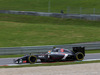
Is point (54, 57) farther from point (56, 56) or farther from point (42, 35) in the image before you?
point (42, 35)

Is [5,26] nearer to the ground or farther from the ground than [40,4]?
nearer to the ground

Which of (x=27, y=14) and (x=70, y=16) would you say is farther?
(x=27, y=14)

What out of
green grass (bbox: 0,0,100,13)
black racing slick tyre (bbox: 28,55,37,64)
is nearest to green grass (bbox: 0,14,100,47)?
A: black racing slick tyre (bbox: 28,55,37,64)

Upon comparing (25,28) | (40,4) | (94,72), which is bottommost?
(94,72)

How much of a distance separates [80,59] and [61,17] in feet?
72.7

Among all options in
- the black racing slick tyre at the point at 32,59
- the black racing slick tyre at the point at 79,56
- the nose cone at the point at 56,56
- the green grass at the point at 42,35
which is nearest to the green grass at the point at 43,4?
the green grass at the point at 42,35

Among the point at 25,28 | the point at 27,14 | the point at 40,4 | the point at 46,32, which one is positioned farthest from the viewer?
the point at 40,4

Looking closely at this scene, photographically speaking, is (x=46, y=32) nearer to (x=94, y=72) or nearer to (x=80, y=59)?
(x=80, y=59)

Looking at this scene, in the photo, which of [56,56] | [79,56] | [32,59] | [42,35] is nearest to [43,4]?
[42,35]

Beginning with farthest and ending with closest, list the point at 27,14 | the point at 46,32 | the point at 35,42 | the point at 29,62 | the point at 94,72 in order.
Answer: the point at 27,14
the point at 46,32
the point at 35,42
the point at 29,62
the point at 94,72

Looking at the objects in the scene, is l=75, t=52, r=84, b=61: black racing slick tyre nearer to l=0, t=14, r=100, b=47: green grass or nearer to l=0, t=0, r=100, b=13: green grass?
l=0, t=14, r=100, b=47: green grass

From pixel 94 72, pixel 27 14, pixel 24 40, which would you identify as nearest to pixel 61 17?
pixel 27 14

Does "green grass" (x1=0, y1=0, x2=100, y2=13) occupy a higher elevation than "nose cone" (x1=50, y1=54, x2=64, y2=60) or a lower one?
higher

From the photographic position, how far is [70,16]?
119 ft
